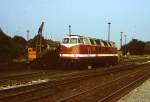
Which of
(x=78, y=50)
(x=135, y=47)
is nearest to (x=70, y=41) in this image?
(x=78, y=50)

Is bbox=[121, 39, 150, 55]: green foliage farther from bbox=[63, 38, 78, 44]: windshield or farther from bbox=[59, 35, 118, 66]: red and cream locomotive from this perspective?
bbox=[63, 38, 78, 44]: windshield

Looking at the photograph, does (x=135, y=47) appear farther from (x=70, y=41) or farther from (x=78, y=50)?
(x=78, y=50)

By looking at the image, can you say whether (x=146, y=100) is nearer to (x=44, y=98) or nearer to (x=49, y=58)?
(x=44, y=98)

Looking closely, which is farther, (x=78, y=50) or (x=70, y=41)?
(x=70, y=41)

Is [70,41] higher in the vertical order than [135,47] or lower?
lower

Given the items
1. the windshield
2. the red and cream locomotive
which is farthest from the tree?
the windshield

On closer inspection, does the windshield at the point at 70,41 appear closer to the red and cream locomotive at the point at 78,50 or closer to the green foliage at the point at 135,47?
the red and cream locomotive at the point at 78,50

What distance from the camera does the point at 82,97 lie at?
51.9 feet

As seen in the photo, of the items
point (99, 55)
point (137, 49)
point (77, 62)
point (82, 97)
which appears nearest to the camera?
point (82, 97)

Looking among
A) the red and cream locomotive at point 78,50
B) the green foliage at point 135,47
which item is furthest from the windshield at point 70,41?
the green foliage at point 135,47

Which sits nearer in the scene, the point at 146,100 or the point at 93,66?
the point at 146,100

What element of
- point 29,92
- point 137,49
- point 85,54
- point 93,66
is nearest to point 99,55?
point 93,66

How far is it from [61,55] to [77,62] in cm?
185

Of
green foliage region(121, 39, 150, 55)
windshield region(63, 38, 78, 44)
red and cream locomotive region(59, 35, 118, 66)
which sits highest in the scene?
green foliage region(121, 39, 150, 55)
